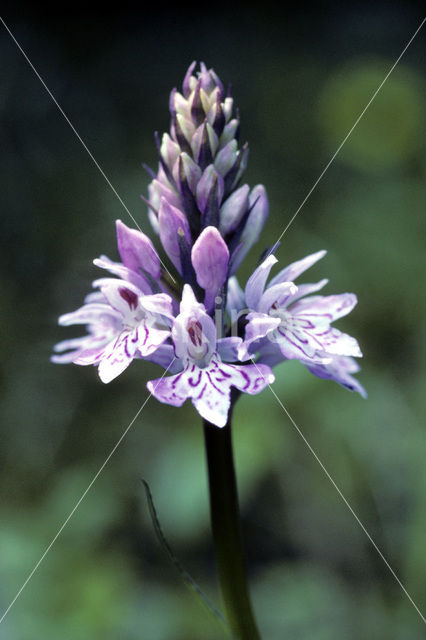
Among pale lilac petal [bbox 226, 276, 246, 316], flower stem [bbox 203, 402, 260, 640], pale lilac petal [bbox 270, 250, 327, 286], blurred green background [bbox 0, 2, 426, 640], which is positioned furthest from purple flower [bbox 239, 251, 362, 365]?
blurred green background [bbox 0, 2, 426, 640]

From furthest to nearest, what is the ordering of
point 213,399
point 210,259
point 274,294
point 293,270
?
point 293,270 < point 274,294 < point 210,259 < point 213,399

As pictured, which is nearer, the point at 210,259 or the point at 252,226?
the point at 210,259

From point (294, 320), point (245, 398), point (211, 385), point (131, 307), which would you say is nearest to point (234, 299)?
point (294, 320)

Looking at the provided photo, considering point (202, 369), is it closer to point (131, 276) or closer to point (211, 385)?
point (211, 385)

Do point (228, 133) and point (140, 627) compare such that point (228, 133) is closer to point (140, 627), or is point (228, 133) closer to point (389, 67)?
point (140, 627)

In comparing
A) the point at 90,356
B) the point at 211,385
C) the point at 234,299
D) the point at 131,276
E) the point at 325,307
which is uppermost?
the point at 325,307

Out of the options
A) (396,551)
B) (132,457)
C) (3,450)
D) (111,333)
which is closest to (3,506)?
(3,450)
